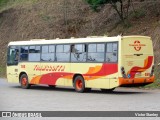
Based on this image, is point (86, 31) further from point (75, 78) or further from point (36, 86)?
point (75, 78)

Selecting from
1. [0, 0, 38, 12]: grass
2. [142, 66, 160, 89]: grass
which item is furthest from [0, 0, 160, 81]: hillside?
[142, 66, 160, 89]: grass

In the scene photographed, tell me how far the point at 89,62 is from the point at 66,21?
21.6m

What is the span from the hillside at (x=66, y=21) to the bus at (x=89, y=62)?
6858 mm

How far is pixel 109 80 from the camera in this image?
2211 centimetres

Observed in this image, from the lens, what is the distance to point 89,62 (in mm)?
23375

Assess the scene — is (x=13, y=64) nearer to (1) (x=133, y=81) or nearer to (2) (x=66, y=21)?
(1) (x=133, y=81)

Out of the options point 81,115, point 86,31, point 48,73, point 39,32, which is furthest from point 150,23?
point 81,115

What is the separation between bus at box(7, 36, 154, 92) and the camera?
71.8 feet

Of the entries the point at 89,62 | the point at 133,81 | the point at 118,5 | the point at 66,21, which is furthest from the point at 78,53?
the point at 66,21

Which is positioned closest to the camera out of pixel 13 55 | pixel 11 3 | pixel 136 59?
pixel 136 59

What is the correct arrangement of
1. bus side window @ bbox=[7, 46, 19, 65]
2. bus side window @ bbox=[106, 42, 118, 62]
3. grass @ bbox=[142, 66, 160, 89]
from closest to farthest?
1. bus side window @ bbox=[106, 42, 118, 62]
2. grass @ bbox=[142, 66, 160, 89]
3. bus side window @ bbox=[7, 46, 19, 65]

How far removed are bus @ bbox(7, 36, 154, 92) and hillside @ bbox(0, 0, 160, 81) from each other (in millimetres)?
6858

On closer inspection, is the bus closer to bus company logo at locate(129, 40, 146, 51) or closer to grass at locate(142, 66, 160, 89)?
bus company logo at locate(129, 40, 146, 51)

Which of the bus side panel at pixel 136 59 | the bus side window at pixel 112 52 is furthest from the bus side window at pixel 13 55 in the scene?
the bus side panel at pixel 136 59
